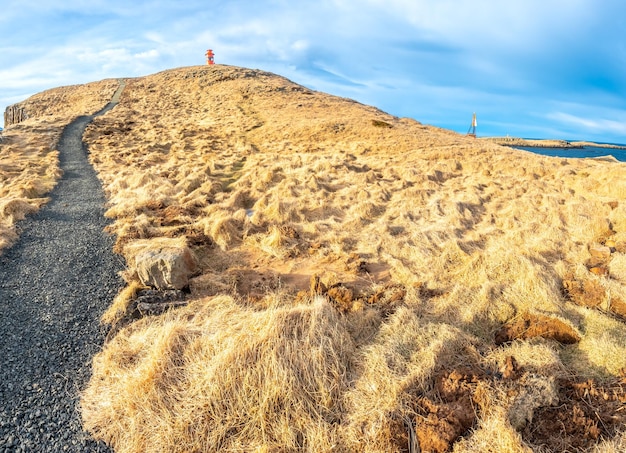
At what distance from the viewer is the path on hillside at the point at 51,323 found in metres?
3.83

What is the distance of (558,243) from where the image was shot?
338 inches

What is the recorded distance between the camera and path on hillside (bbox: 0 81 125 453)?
383 centimetres

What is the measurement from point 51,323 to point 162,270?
1.72 m

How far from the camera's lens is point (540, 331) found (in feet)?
16.3

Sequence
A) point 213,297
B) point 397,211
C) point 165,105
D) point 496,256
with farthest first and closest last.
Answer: point 165,105
point 397,211
point 496,256
point 213,297

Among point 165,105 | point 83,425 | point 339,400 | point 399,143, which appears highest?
point 165,105

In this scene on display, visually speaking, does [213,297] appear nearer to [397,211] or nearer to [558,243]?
[397,211]

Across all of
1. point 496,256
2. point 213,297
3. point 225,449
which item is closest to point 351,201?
point 496,256

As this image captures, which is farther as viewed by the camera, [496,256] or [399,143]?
[399,143]

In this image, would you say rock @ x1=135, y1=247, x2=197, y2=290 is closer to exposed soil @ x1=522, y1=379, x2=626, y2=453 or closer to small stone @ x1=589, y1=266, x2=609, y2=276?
exposed soil @ x1=522, y1=379, x2=626, y2=453

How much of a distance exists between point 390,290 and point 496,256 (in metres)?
2.39

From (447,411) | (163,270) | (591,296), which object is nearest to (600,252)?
(591,296)

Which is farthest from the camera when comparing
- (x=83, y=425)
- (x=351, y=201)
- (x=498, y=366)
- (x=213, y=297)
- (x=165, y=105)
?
(x=165, y=105)

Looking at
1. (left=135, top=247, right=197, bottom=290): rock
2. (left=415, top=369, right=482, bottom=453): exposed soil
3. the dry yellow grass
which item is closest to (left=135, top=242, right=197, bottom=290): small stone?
(left=135, top=247, right=197, bottom=290): rock
